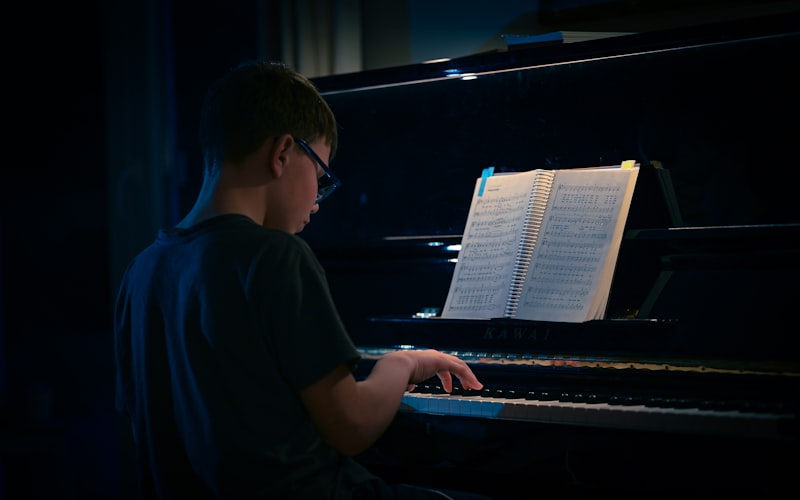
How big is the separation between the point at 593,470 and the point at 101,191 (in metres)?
2.56

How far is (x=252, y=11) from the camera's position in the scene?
3.40 metres

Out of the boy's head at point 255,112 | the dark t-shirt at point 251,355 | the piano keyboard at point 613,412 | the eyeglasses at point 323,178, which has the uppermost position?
the boy's head at point 255,112

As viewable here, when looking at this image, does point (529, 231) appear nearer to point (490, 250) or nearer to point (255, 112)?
point (490, 250)

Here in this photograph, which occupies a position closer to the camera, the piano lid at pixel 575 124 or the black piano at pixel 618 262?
the black piano at pixel 618 262

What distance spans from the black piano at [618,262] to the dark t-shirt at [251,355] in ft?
1.58

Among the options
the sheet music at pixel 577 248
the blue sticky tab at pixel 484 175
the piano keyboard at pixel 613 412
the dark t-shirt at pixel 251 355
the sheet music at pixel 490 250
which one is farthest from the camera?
the blue sticky tab at pixel 484 175

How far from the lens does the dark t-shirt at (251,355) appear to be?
1.18 m

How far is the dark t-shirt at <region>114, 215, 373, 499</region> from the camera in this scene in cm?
118

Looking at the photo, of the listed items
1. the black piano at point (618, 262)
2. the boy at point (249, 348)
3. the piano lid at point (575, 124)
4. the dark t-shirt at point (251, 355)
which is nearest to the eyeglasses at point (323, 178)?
the boy at point (249, 348)

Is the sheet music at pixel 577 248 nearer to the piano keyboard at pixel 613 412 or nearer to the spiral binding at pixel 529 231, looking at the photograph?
the spiral binding at pixel 529 231

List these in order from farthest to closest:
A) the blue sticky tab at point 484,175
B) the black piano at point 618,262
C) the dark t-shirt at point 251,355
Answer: the blue sticky tab at point 484,175, the black piano at point 618,262, the dark t-shirt at point 251,355

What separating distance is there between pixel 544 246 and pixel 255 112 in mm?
736

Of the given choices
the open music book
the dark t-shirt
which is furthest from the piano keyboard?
the dark t-shirt

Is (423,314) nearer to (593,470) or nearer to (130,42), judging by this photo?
(593,470)
